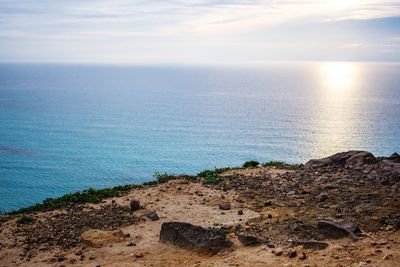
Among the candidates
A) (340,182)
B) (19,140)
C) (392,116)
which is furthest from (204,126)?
(340,182)

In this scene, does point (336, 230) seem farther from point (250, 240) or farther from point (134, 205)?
point (134, 205)

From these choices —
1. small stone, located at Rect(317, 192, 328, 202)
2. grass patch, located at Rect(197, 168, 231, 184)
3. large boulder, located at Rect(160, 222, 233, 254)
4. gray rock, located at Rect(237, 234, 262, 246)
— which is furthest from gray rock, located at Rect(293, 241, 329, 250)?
grass patch, located at Rect(197, 168, 231, 184)

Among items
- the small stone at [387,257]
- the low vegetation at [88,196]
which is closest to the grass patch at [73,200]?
the low vegetation at [88,196]

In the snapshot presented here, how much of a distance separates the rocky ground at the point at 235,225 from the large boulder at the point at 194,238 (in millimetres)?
35

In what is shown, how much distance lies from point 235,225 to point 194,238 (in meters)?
2.50

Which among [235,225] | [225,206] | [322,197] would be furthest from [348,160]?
[235,225]

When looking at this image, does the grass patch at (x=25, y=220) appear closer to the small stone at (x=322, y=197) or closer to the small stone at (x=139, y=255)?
the small stone at (x=139, y=255)

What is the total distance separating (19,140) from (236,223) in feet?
274

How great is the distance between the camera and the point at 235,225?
16469mm

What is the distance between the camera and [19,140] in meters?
89.9

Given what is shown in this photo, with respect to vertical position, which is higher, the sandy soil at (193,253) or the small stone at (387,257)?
the small stone at (387,257)

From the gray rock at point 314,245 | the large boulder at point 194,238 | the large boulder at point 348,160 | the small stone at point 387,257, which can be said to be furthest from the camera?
the large boulder at point 348,160

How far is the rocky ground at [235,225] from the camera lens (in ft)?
44.5

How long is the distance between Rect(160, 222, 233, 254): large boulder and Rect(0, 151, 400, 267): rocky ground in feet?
0.12
